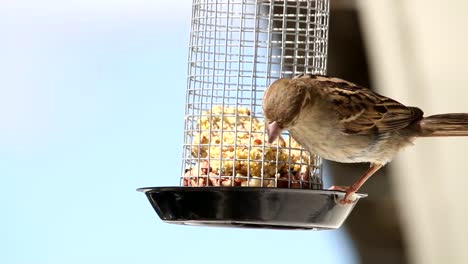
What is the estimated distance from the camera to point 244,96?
6043 mm

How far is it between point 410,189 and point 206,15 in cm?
179

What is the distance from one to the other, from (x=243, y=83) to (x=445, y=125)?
1015mm

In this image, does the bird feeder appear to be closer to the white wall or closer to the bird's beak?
the bird's beak

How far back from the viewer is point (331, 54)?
7.05 m

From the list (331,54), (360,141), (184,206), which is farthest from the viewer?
(331,54)

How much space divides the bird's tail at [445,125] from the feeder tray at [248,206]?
31.0 inches

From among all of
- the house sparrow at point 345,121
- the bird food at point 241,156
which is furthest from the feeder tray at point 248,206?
the bird food at point 241,156

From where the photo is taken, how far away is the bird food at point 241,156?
586cm

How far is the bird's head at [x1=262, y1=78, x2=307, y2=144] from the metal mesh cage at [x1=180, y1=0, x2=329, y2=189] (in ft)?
1.35

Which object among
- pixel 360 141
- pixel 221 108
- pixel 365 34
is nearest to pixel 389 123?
pixel 360 141

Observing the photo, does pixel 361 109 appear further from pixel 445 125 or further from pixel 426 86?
pixel 426 86

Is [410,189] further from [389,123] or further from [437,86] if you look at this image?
[389,123]

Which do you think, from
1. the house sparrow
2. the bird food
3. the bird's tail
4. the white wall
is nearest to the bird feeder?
the bird food

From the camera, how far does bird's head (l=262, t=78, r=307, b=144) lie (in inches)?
213
